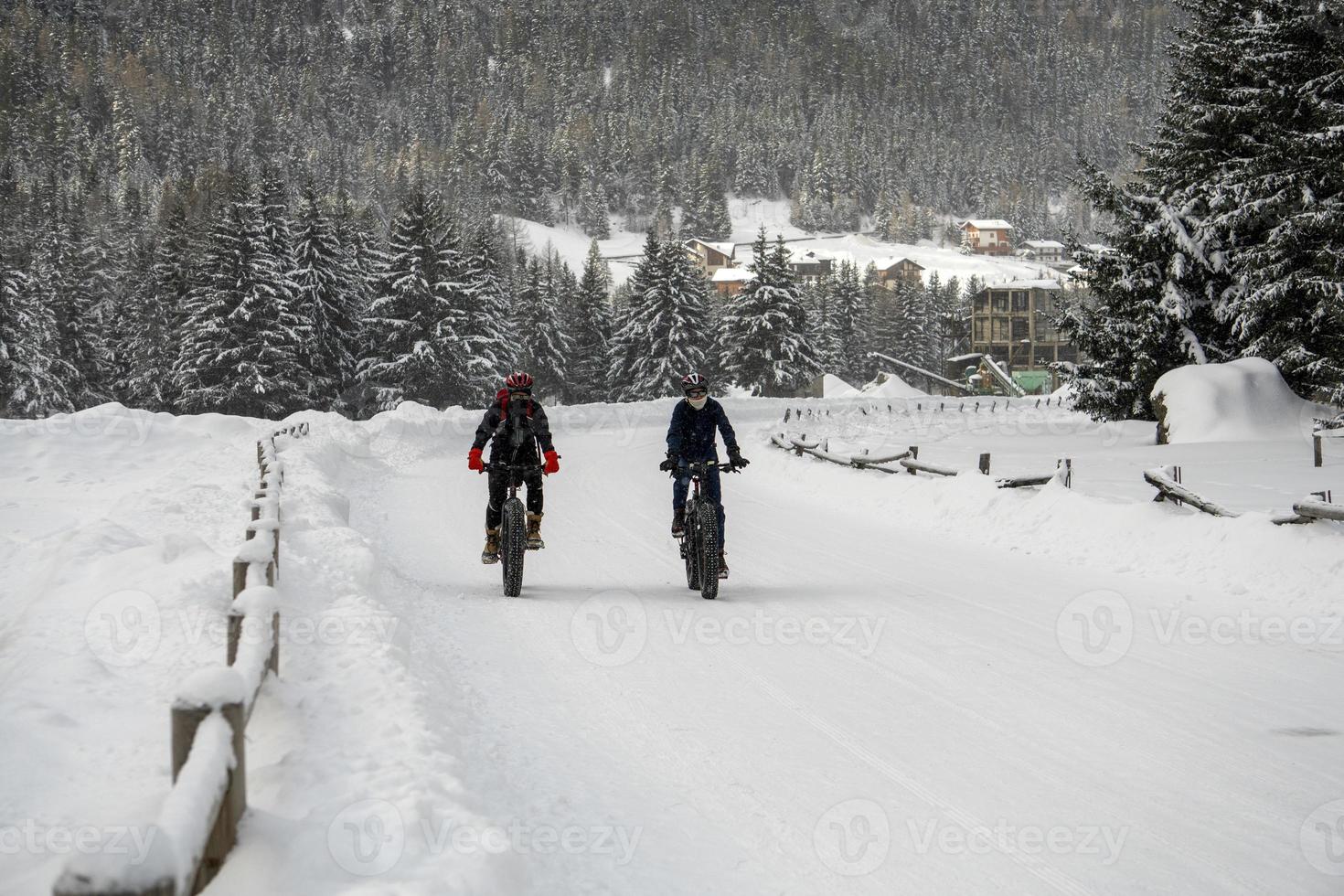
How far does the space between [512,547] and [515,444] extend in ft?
3.46

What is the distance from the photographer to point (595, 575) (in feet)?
35.3

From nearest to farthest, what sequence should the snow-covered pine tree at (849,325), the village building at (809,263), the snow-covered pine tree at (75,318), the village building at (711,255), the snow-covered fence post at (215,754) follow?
the snow-covered fence post at (215,754)
the snow-covered pine tree at (75,318)
the snow-covered pine tree at (849,325)
the village building at (809,263)
the village building at (711,255)

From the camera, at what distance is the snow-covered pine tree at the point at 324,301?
51438 mm

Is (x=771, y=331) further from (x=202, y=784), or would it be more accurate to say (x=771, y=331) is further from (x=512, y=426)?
(x=202, y=784)

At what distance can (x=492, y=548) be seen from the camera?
986 centimetres

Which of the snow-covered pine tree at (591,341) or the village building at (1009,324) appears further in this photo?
the village building at (1009,324)

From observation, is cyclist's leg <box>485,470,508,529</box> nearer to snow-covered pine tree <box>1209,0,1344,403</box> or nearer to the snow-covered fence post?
the snow-covered fence post

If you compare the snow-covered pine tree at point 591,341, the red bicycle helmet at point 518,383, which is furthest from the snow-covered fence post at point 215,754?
the snow-covered pine tree at point 591,341

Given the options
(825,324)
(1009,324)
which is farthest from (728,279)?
(825,324)

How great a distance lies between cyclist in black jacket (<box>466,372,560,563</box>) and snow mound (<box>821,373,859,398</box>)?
60.5 m

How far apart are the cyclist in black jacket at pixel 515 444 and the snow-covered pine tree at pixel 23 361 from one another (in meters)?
51.9

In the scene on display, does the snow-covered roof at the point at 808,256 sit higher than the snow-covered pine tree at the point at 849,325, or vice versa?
the snow-covered roof at the point at 808,256

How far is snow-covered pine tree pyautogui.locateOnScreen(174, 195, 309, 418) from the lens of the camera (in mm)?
47250

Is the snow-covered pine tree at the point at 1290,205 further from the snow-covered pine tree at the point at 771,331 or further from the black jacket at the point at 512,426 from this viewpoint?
the snow-covered pine tree at the point at 771,331
